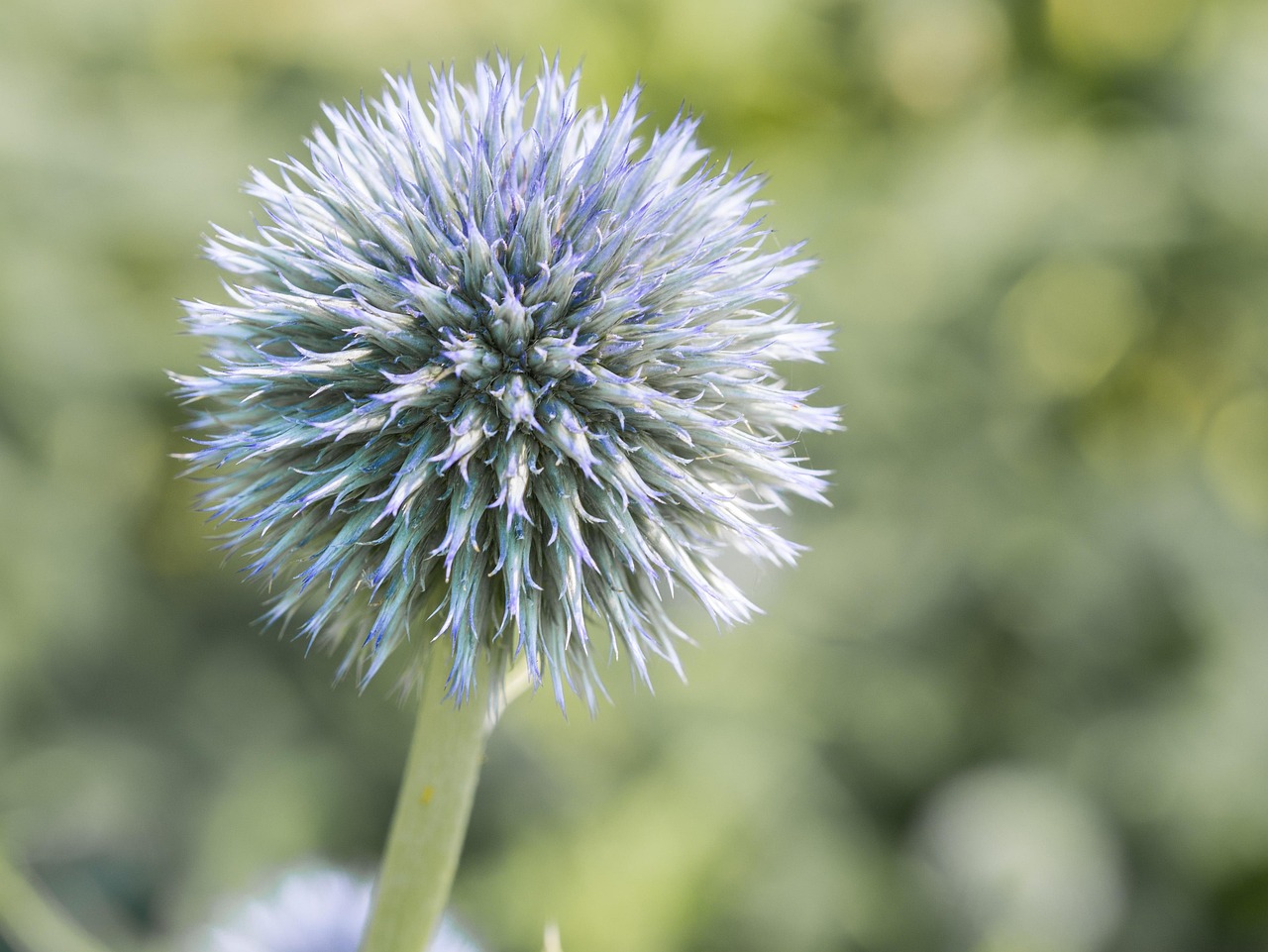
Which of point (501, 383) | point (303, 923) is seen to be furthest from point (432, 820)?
point (303, 923)

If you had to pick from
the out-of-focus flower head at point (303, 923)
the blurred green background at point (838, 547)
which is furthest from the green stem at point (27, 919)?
the blurred green background at point (838, 547)

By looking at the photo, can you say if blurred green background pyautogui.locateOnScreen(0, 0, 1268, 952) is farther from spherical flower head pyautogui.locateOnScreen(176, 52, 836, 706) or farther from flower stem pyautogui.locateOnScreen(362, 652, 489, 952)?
spherical flower head pyautogui.locateOnScreen(176, 52, 836, 706)

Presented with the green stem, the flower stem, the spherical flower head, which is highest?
the spherical flower head

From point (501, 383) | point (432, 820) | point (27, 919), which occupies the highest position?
point (501, 383)

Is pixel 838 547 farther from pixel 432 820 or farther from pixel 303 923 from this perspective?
pixel 432 820

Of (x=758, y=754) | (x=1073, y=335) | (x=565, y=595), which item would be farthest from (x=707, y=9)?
(x=565, y=595)

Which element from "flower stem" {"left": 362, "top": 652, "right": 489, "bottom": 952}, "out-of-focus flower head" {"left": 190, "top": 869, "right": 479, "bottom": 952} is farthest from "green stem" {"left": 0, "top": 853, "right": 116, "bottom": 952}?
"flower stem" {"left": 362, "top": 652, "right": 489, "bottom": 952}

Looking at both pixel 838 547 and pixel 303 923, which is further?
pixel 838 547
